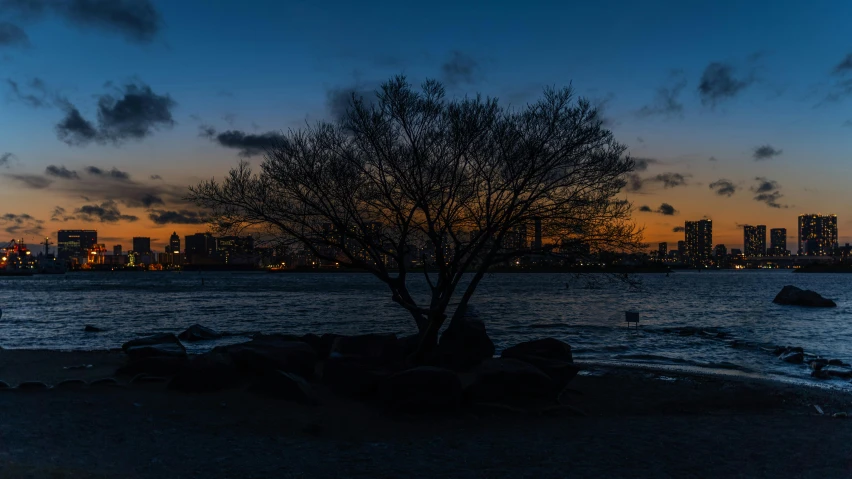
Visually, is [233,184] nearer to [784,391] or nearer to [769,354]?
[784,391]

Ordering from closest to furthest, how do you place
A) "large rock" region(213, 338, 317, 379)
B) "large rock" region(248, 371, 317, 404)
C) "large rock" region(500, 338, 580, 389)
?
"large rock" region(248, 371, 317, 404) < "large rock" region(500, 338, 580, 389) < "large rock" region(213, 338, 317, 379)

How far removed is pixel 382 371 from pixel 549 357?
555 cm

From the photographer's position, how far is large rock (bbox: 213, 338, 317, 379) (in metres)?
17.1

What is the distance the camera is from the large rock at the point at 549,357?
631 inches

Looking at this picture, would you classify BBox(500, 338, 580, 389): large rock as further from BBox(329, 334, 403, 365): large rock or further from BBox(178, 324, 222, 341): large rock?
BBox(178, 324, 222, 341): large rock

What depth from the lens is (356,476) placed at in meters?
9.08

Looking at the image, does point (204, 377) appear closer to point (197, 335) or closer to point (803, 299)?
point (197, 335)

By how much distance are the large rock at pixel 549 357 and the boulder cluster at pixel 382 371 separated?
0.09 feet

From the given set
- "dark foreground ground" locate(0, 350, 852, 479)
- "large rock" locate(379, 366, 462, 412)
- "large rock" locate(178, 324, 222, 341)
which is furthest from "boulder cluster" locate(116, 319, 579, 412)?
"large rock" locate(178, 324, 222, 341)

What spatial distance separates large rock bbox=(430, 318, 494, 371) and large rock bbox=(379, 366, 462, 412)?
517cm

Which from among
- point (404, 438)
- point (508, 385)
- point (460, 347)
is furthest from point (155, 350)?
point (508, 385)

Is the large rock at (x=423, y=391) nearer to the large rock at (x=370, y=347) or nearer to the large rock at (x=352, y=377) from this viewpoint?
the large rock at (x=352, y=377)

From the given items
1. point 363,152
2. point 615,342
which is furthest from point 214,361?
point 615,342

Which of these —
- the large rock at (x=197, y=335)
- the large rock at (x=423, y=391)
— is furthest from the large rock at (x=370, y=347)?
the large rock at (x=197, y=335)
